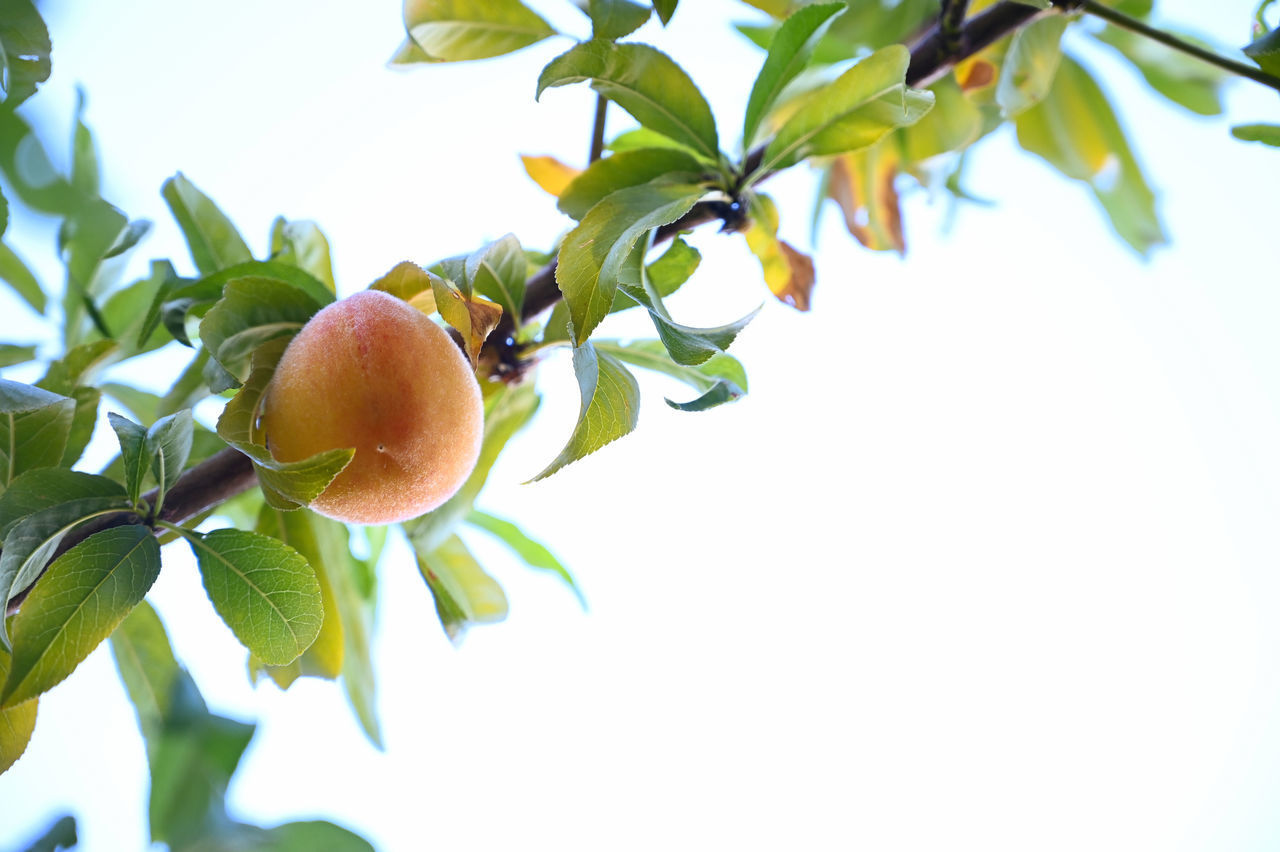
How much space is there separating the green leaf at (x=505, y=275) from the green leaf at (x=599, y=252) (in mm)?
77

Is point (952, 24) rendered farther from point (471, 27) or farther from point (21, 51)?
point (21, 51)

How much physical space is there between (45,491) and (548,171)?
0.42 m

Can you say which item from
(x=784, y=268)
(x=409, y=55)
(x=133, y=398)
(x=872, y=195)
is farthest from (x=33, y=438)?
(x=872, y=195)

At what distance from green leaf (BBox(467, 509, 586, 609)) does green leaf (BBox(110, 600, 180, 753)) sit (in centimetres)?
30

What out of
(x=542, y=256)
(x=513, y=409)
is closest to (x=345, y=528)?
(x=513, y=409)

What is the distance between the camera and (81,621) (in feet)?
1.54

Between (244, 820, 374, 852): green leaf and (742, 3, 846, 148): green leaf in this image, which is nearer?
(244, 820, 374, 852): green leaf

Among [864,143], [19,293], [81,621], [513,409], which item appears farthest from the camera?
[19,293]

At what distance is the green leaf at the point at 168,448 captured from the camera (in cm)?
50

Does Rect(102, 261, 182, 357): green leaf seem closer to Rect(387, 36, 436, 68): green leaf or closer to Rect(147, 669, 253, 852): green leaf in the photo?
Rect(387, 36, 436, 68): green leaf

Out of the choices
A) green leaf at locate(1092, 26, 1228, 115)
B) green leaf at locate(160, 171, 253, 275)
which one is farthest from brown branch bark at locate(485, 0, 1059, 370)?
green leaf at locate(1092, 26, 1228, 115)

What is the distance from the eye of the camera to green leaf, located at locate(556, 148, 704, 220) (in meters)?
0.61

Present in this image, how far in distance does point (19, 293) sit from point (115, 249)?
12.3 inches

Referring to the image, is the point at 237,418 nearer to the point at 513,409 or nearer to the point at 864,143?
the point at 513,409
